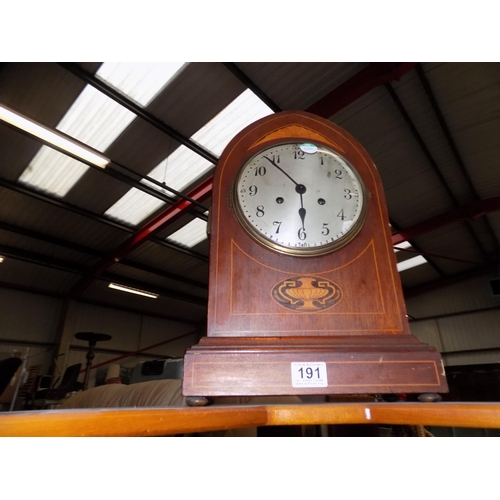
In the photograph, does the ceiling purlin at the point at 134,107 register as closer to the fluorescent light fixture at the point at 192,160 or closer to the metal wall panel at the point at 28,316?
the fluorescent light fixture at the point at 192,160

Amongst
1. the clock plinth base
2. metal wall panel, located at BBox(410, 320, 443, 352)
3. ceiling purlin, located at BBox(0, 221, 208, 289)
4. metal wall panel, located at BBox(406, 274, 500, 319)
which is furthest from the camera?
metal wall panel, located at BBox(410, 320, 443, 352)

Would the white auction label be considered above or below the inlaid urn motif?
below

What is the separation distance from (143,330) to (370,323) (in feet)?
28.3

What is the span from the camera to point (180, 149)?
167 inches

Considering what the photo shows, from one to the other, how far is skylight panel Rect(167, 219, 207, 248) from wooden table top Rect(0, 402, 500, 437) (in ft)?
17.3

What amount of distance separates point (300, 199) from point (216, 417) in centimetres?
46

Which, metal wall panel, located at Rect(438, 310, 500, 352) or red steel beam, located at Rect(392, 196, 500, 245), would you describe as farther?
metal wall panel, located at Rect(438, 310, 500, 352)

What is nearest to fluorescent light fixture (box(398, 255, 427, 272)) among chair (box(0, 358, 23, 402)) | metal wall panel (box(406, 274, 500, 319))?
metal wall panel (box(406, 274, 500, 319))

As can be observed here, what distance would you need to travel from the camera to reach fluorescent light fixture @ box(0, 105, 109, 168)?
2.82 m

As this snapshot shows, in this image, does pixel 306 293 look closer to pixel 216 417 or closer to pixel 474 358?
pixel 216 417

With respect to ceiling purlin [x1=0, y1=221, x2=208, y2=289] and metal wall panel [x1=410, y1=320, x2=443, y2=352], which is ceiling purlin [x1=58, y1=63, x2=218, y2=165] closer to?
ceiling purlin [x1=0, y1=221, x2=208, y2=289]

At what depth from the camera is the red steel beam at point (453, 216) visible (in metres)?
5.29

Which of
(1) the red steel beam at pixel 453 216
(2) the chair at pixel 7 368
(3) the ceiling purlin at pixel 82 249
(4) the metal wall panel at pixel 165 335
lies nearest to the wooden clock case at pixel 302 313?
(2) the chair at pixel 7 368
